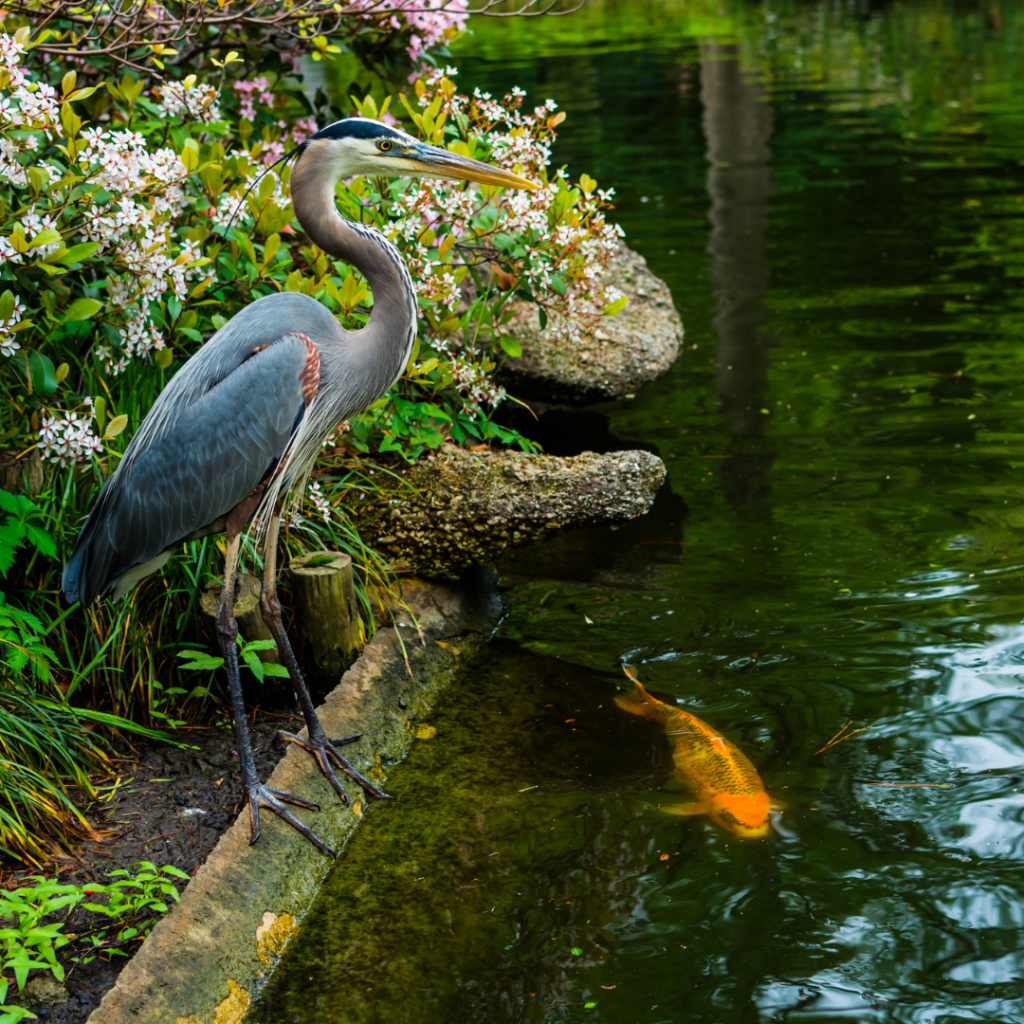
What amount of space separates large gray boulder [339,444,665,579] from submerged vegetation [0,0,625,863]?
151mm

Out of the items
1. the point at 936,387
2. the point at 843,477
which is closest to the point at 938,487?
the point at 843,477

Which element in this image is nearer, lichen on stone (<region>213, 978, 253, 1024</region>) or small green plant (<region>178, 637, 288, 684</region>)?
lichen on stone (<region>213, 978, 253, 1024</region>)

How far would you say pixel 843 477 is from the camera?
6125 millimetres

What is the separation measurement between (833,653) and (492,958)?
2.14 meters

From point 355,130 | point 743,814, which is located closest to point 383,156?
point 355,130

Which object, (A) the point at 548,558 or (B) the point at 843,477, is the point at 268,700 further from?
(B) the point at 843,477

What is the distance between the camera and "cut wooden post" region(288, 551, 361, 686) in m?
4.04

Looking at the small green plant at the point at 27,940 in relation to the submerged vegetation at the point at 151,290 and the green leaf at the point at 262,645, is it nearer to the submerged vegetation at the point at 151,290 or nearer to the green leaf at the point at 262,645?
the submerged vegetation at the point at 151,290

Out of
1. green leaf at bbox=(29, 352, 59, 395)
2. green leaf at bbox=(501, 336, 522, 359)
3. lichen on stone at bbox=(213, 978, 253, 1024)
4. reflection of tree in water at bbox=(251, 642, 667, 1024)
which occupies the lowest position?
reflection of tree in water at bbox=(251, 642, 667, 1024)

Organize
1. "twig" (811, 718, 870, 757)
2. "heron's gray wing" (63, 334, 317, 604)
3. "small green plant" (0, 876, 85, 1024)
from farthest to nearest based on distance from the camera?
1. "twig" (811, 718, 870, 757)
2. "heron's gray wing" (63, 334, 317, 604)
3. "small green plant" (0, 876, 85, 1024)

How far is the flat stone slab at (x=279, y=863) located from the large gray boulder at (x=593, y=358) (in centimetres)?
207

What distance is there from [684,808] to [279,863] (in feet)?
4.43

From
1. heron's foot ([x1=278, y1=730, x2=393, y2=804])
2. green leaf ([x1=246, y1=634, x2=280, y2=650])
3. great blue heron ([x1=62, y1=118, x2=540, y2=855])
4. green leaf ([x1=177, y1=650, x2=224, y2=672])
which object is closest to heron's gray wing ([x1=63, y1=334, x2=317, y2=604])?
great blue heron ([x1=62, y1=118, x2=540, y2=855])

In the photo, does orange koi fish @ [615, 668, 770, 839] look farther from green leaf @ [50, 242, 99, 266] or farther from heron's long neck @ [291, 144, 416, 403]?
green leaf @ [50, 242, 99, 266]
